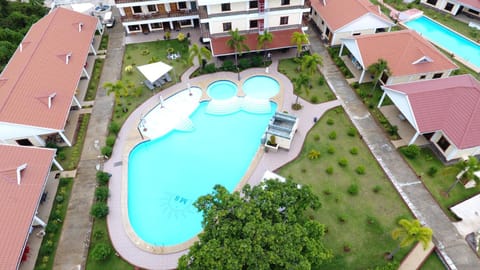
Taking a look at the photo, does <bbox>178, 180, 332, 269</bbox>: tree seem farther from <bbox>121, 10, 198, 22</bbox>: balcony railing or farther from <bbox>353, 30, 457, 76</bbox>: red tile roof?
<bbox>121, 10, 198, 22</bbox>: balcony railing

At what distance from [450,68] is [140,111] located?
39.9 m

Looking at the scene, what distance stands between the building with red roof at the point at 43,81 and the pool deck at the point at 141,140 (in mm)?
6973

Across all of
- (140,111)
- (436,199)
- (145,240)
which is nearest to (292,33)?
(140,111)

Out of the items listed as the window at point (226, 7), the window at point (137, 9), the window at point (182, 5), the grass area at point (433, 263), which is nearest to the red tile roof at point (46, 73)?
the window at point (137, 9)

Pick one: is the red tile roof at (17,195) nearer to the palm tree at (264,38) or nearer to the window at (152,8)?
the palm tree at (264,38)

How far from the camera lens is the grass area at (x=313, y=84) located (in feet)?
122

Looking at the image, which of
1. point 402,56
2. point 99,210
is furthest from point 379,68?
point 99,210

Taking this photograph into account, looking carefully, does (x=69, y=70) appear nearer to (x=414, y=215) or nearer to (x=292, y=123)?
(x=292, y=123)

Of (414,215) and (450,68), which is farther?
(450,68)

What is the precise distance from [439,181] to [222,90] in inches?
1075

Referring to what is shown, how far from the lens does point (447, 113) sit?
29594 millimetres

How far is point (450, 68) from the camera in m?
36.2

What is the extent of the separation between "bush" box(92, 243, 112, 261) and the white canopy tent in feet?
70.3

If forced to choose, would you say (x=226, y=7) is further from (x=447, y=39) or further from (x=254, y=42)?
(x=447, y=39)
